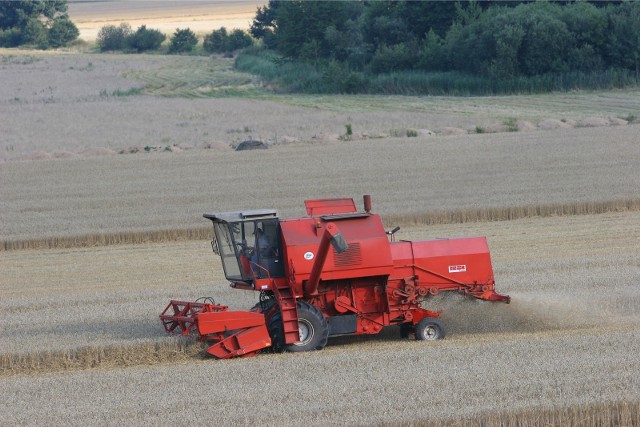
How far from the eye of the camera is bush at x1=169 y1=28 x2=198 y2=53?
106m

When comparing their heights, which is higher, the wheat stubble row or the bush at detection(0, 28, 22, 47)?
the bush at detection(0, 28, 22, 47)

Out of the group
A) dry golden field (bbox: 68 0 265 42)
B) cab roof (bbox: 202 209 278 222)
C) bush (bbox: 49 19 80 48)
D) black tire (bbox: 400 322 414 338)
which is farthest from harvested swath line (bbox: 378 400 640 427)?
bush (bbox: 49 19 80 48)

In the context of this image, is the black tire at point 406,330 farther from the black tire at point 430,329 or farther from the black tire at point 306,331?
the black tire at point 306,331

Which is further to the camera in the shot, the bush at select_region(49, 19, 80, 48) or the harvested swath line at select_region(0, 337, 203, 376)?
the bush at select_region(49, 19, 80, 48)

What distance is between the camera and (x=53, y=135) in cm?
3766

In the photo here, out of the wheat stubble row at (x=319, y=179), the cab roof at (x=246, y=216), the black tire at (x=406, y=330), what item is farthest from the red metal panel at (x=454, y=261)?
the wheat stubble row at (x=319, y=179)

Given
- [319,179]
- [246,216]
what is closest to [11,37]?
[319,179]

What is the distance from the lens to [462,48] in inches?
2089

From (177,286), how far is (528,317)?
19.8 feet

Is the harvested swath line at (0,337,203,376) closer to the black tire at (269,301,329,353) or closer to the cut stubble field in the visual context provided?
the cut stubble field

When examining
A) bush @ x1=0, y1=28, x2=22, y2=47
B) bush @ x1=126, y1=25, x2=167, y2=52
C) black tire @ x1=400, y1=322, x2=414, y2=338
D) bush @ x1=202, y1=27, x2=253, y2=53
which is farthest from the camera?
bush @ x1=0, y1=28, x2=22, y2=47

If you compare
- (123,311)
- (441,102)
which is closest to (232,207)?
(123,311)

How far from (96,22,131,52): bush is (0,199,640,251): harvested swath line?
300 feet

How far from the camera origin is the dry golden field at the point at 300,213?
912cm
